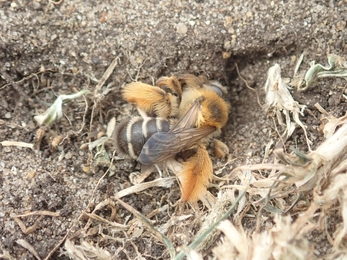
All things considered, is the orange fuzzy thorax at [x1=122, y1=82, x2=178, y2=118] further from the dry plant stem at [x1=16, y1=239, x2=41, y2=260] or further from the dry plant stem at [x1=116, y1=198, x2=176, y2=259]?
the dry plant stem at [x1=16, y1=239, x2=41, y2=260]

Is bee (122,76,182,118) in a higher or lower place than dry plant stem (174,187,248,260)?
higher

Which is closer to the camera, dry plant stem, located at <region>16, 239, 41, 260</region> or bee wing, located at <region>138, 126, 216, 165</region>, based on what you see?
dry plant stem, located at <region>16, 239, 41, 260</region>

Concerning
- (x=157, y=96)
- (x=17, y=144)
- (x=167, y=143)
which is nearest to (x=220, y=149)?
(x=167, y=143)

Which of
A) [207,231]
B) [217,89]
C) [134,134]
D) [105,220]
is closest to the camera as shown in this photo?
[207,231]

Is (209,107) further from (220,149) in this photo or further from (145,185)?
(145,185)

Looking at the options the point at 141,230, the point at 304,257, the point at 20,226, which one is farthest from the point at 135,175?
the point at 304,257

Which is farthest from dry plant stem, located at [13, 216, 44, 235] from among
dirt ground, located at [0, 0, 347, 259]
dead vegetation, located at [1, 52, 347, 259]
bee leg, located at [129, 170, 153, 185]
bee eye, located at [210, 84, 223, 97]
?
bee eye, located at [210, 84, 223, 97]

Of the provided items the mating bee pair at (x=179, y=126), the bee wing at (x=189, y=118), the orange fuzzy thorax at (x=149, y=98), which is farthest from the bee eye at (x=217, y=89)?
the orange fuzzy thorax at (x=149, y=98)
